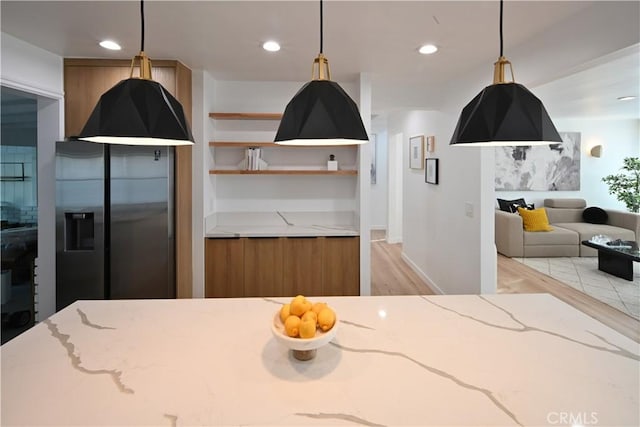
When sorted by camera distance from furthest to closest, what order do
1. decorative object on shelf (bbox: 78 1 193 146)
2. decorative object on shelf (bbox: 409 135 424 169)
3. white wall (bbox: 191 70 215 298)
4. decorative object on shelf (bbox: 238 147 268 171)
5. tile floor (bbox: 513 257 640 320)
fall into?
1. decorative object on shelf (bbox: 409 135 424 169)
2. tile floor (bbox: 513 257 640 320)
3. decorative object on shelf (bbox: 238 147 268 171)
4. white wall (bbox: 191 70 215 298)
5. decorative object on shelf (bbox: 78 1 193 146)

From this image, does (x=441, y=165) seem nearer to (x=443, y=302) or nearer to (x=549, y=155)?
(x=443, y=302)

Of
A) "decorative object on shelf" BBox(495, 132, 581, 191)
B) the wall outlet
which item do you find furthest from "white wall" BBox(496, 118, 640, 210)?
the wall outlet

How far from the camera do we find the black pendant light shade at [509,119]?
1.16 metres

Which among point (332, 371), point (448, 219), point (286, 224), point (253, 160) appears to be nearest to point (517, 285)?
point (448, 219)

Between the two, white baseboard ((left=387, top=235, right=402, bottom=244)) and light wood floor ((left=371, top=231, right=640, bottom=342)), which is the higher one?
white baseboard ((left=387, top=235, right=402, bottom=244))

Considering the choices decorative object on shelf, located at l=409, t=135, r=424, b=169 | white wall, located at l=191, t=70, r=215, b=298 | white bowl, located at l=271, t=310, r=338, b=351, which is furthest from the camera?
decorative object on shelf, located at l=409, t=135, r=424, b=169

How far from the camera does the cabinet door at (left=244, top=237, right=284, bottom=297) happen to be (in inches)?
132

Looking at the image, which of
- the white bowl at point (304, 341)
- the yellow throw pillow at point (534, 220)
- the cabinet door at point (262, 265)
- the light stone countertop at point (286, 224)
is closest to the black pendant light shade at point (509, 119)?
the white bowl at point (304, 341)

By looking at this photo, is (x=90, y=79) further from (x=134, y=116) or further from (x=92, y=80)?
(x=134, y=116)

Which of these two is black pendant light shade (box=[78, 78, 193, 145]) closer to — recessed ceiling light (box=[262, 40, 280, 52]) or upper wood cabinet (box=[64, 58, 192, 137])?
recessed ceiling light (box=[262, 40, 280, 52])

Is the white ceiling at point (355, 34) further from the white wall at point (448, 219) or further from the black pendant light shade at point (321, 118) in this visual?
the black pendant light shade at point (321, 118)

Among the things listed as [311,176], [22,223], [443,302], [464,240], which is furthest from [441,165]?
[22,223]

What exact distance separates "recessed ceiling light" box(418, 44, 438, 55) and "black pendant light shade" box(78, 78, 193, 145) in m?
2.15

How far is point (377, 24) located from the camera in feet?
7.49
